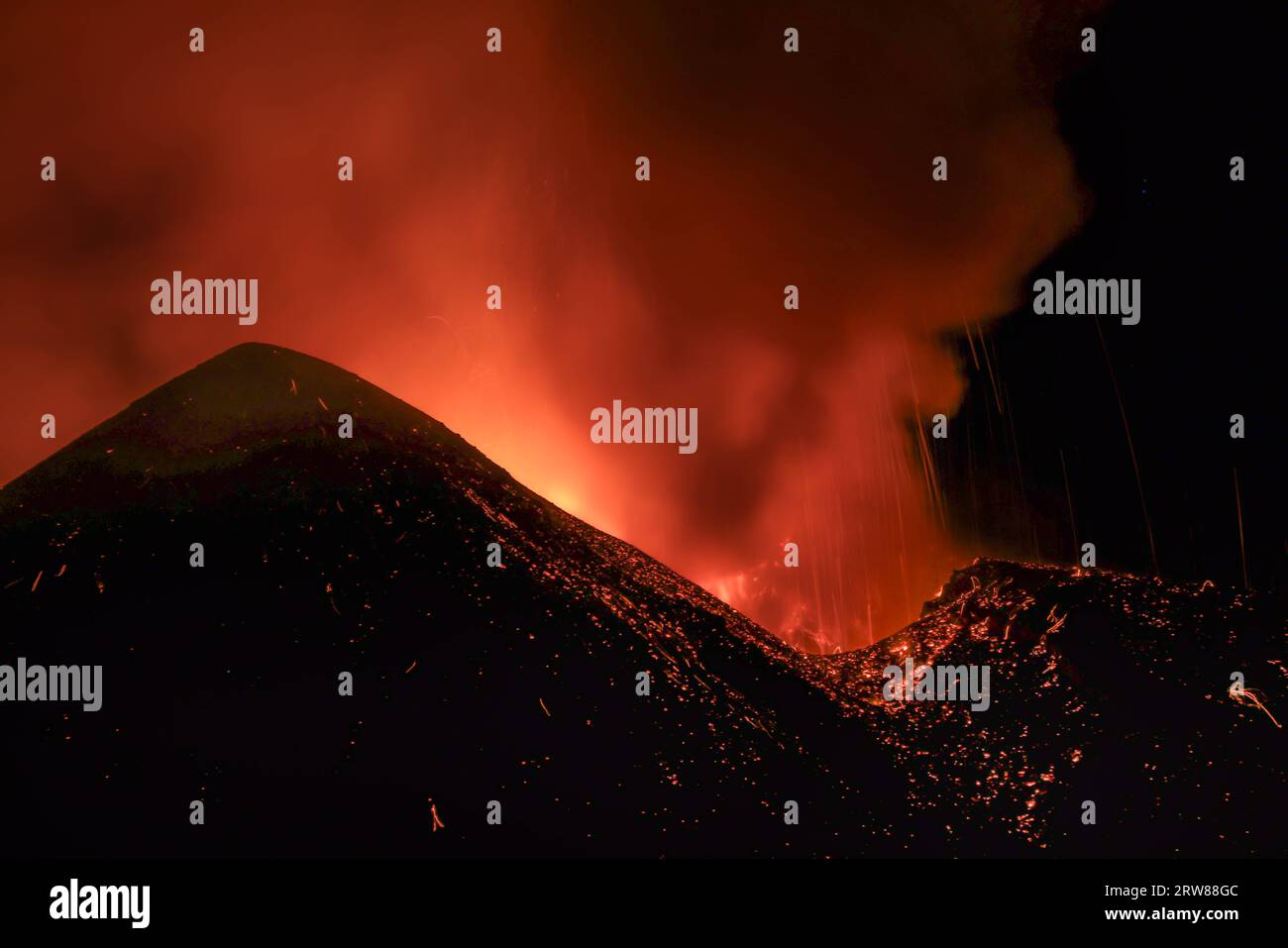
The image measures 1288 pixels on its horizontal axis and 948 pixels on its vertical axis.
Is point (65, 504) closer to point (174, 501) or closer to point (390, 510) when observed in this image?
point (174, 501)

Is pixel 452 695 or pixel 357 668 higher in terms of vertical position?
pixel 357 668

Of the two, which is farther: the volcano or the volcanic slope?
the volcano

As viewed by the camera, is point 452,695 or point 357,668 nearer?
point 452,695

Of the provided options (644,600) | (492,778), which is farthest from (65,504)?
(644,600)

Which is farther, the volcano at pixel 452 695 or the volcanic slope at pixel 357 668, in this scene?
the volcano at pixel 452 695

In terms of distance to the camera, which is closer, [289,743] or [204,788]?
[204,788]

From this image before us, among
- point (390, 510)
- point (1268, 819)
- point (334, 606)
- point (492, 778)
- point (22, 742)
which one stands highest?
point (390, 510)

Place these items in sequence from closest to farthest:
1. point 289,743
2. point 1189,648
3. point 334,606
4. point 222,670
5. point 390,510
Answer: point 289,743 < point 222,670 < point 334,606 < point 390,510 < point 1189,648

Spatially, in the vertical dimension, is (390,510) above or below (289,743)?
above
